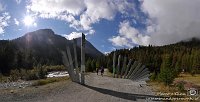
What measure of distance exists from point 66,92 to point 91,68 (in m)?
62.8

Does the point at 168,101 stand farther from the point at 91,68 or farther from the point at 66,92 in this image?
the point at 91,68

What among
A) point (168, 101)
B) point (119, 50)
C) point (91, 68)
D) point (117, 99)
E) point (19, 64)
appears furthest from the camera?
point (119, 50)

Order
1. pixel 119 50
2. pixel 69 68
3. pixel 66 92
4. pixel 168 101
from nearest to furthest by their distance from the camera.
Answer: pixel 168 101
pixel 66 92
pixel 69 68
pixel 119 50

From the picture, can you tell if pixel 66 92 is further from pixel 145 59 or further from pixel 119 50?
pixel 119 50

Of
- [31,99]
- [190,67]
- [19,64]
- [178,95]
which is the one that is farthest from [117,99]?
[190,67]

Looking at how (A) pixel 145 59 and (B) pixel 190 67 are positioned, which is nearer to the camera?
(A) pixel 145 59

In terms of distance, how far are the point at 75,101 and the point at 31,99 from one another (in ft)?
13.5

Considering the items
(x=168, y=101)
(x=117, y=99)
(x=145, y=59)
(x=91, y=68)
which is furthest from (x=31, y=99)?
(x=145, y=59)

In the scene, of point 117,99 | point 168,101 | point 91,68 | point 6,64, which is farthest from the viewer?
point 6,64

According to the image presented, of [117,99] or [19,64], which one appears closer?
[117,99]

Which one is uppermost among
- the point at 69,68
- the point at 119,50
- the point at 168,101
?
the point at 119,50

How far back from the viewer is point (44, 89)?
96.8ft

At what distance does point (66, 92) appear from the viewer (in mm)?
28312

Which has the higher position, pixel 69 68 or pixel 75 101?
pixel 69 68
